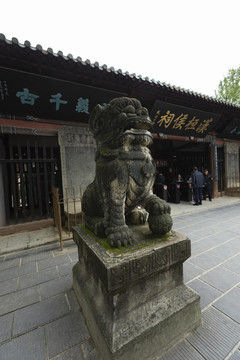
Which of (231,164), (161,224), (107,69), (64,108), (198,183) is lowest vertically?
(198,183)

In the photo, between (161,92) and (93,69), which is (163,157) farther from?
(93,69)

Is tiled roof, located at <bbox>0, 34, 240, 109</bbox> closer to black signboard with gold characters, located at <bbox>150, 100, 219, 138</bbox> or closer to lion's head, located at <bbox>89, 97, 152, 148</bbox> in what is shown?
black signboard with gold characters, located at <bbox>150, 100, 219, 138</bbox>

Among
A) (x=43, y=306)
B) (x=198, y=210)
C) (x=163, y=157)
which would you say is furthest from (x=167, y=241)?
(x=163, y=157)

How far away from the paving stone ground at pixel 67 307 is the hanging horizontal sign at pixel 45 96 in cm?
342

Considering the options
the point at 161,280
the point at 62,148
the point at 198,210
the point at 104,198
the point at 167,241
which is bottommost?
the point at 198,210

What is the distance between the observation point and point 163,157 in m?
10.7

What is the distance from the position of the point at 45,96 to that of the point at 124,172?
372 cm

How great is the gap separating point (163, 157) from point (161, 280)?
987cm

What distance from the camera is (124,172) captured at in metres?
1.47

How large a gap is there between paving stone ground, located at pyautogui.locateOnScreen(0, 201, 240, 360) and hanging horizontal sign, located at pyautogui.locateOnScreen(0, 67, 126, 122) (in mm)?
3419

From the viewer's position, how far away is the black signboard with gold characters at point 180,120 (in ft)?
18.7

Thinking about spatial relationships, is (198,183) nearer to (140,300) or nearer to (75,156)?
(75,156)

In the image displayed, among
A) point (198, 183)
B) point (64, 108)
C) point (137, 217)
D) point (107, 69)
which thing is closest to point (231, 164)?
point (198, 183)

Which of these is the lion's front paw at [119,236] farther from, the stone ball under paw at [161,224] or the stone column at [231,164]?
the stone column at [231,164]
